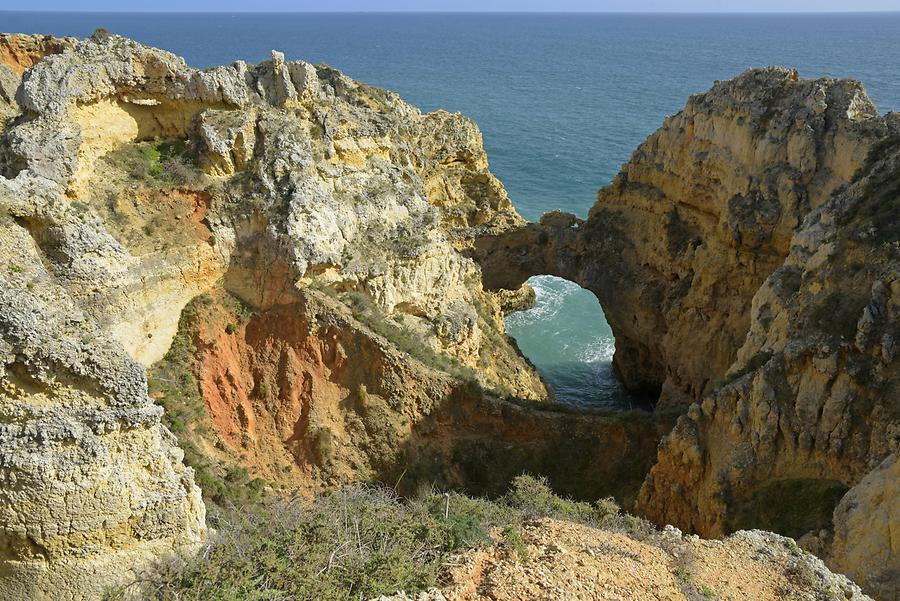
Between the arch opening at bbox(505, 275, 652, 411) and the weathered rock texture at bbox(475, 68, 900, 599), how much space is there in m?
1.93

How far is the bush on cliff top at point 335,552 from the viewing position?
9859 millimetres

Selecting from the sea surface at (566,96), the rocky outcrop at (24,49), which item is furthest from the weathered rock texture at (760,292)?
the rocky outcrop at (24,49)

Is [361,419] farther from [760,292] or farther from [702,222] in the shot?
[702,222]

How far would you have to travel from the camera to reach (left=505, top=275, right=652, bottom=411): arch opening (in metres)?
36.2

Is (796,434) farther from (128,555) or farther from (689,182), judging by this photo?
(689,182)

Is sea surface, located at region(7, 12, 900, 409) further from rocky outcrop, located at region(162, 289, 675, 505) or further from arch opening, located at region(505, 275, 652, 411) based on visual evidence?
rocky outcrop, located at region(162, 289, 675, 505)

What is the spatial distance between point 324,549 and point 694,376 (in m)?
22.6

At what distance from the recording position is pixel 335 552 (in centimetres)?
1048

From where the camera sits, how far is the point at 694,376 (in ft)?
96.3

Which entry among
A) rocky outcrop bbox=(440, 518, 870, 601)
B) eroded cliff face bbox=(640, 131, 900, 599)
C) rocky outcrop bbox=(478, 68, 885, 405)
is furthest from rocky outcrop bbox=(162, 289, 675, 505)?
rocky outcrop bbox=(478, 68, 885, 405)

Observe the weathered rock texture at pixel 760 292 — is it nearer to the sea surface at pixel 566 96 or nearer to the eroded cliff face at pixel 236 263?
the sea surface at pixel 566 96

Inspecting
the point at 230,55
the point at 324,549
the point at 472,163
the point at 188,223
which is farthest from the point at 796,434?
Result: the point at 230,55

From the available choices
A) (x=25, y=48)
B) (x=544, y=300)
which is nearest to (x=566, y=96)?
(x=544, y=300)

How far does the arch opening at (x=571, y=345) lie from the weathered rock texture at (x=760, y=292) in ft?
6.35
